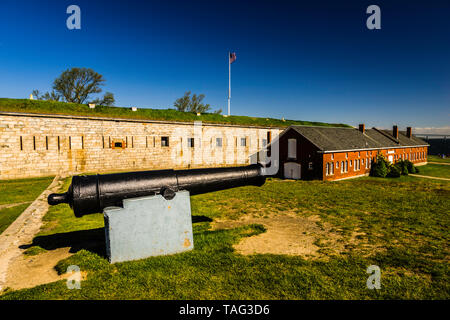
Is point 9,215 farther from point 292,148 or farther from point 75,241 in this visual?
point 292,148

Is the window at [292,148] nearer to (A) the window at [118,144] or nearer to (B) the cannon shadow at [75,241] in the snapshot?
(A) the window at [118,144]

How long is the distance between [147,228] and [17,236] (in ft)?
12.6

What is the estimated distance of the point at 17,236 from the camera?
18.4ft

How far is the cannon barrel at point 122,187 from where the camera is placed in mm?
4137

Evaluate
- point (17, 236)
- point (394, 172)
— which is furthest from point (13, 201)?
point (394, 172)

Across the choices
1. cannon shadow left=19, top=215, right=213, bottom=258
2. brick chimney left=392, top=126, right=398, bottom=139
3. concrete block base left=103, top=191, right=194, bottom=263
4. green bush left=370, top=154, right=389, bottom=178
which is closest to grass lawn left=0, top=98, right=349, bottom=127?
green bush left=370, top=154, right=389, bottom=178

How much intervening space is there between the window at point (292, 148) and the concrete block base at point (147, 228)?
57.5 ft

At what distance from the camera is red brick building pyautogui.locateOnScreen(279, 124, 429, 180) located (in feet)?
62.7

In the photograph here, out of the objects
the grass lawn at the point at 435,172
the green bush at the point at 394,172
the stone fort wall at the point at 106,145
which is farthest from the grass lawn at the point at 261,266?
the grass lawn at the point at 435,172

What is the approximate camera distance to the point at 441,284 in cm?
385

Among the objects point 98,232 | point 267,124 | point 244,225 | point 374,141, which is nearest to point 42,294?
point 98,232

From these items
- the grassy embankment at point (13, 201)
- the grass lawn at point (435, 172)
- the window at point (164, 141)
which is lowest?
the grass lawn at point (435, 172)

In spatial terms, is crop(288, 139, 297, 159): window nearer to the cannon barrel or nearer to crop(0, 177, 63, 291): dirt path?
the cannon barrel
